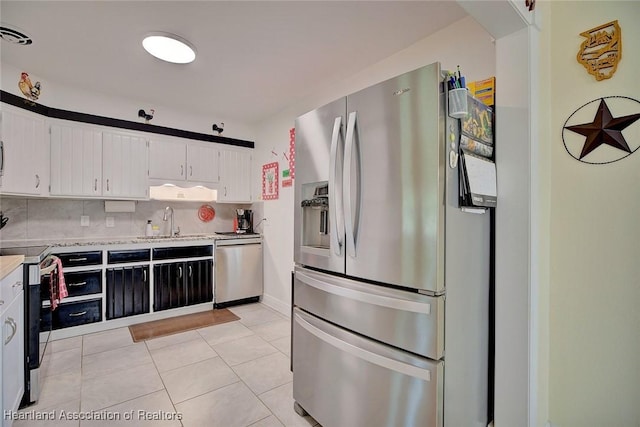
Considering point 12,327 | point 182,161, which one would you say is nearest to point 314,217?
point 12,327

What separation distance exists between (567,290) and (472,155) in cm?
90

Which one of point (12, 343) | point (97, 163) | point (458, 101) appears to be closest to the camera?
point (458, 101)

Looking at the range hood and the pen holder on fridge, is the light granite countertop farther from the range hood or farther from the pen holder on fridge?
the pen holder on fridge

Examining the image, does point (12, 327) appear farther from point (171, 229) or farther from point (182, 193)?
point (182, 193)

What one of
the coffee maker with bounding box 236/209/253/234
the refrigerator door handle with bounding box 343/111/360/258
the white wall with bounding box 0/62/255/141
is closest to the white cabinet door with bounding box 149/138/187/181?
the white wall with bounding box 0/62/255/141

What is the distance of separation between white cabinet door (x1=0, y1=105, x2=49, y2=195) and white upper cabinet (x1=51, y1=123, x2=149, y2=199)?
0.43 ft

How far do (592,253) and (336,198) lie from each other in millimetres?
1293

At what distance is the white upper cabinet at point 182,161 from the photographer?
377cm

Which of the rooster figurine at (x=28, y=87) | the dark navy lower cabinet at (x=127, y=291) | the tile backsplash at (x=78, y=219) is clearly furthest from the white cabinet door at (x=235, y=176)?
the rooster figurine at (x=28, y=87)

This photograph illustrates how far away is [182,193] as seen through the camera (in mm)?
4285

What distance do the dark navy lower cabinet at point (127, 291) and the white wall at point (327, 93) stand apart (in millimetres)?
1517

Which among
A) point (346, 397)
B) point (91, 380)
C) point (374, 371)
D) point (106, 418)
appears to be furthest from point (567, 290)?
point (91, 380)

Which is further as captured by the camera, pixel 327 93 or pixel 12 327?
pixel 327 93

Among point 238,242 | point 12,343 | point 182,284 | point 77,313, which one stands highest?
point 238,242
